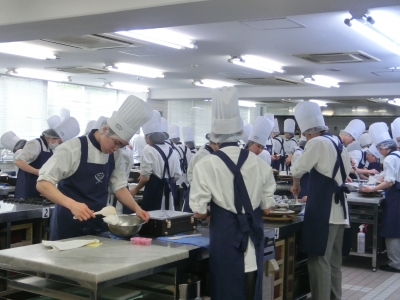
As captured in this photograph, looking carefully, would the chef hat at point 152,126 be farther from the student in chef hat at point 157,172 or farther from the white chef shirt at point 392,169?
the white chef shirt at point 392,169

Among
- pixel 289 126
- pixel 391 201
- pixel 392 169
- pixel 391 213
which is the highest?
pixel 289 126

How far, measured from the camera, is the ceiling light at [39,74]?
10.4m

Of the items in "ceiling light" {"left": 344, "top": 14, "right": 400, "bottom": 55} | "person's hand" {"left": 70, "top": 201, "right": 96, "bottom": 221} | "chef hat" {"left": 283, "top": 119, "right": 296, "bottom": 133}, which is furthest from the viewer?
"chef hat" {"left": 283, "top": 119, "right": 296, "bottom": 133}

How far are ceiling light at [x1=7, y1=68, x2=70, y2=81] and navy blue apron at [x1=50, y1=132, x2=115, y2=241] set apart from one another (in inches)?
291

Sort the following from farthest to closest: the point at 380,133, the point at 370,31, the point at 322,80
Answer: the point at 322,80, the point at 380,133, the point at 370,31

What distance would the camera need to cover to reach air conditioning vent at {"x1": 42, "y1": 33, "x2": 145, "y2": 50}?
647cm

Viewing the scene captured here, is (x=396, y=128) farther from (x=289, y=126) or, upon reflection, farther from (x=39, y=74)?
(x=39, y=74)

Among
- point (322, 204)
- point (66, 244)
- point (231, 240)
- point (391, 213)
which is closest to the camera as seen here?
point (66, 244)

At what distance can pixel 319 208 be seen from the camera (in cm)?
457

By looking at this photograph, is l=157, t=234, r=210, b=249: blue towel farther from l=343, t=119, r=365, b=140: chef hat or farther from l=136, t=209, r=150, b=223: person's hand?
l=343, t=119, r=365, b=140: chef hat

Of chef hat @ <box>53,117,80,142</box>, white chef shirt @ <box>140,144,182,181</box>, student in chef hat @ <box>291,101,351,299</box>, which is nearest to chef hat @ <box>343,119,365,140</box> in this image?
white chef shirt @ <box>140,144,182,181</box>

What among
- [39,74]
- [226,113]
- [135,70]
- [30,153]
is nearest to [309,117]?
[226,113]

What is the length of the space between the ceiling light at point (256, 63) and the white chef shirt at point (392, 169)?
2.73 m

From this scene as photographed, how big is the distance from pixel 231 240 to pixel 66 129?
142 inches
